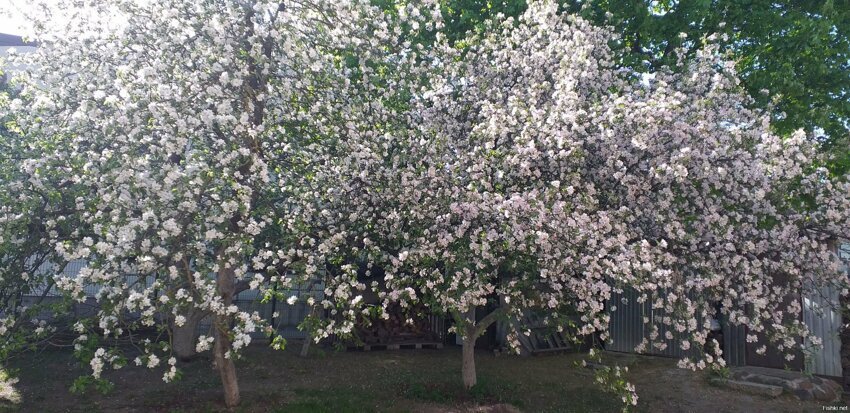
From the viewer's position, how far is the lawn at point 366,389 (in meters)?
9.12

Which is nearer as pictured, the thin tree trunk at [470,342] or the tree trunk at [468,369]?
the thin tree trunk at [470,342]

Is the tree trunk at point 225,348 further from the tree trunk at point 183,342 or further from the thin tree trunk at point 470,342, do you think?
the thin tree trunk at point 470,342

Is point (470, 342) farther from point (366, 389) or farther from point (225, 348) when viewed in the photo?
point (225, 348)

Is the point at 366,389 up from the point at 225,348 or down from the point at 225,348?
down

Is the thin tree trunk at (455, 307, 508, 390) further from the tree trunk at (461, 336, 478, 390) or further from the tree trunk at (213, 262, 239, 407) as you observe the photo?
the tree trunk at (213, 262, 239, 407)

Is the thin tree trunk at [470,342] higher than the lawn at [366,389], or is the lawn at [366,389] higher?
the thin tree trunk at [470,342]

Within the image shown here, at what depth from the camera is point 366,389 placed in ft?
34.8

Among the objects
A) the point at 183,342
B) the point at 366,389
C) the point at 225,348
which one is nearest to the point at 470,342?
the point at 366,389

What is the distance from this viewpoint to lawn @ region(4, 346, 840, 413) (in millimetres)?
9125

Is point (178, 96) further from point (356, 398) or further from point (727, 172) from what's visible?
point (727, 172)

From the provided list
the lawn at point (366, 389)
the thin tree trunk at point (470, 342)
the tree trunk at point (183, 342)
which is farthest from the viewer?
the tree trunk at point (183, 342)

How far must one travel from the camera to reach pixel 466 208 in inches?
310

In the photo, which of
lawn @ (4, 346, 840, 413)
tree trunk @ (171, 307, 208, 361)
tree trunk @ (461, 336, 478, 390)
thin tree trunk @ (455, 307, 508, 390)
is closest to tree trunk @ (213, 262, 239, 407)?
lawn @ (4, 346, 840, 413)

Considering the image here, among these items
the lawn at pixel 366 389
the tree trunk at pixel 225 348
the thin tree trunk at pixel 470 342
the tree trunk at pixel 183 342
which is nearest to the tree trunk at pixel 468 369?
the thin tree trunk at pixel 470 342
